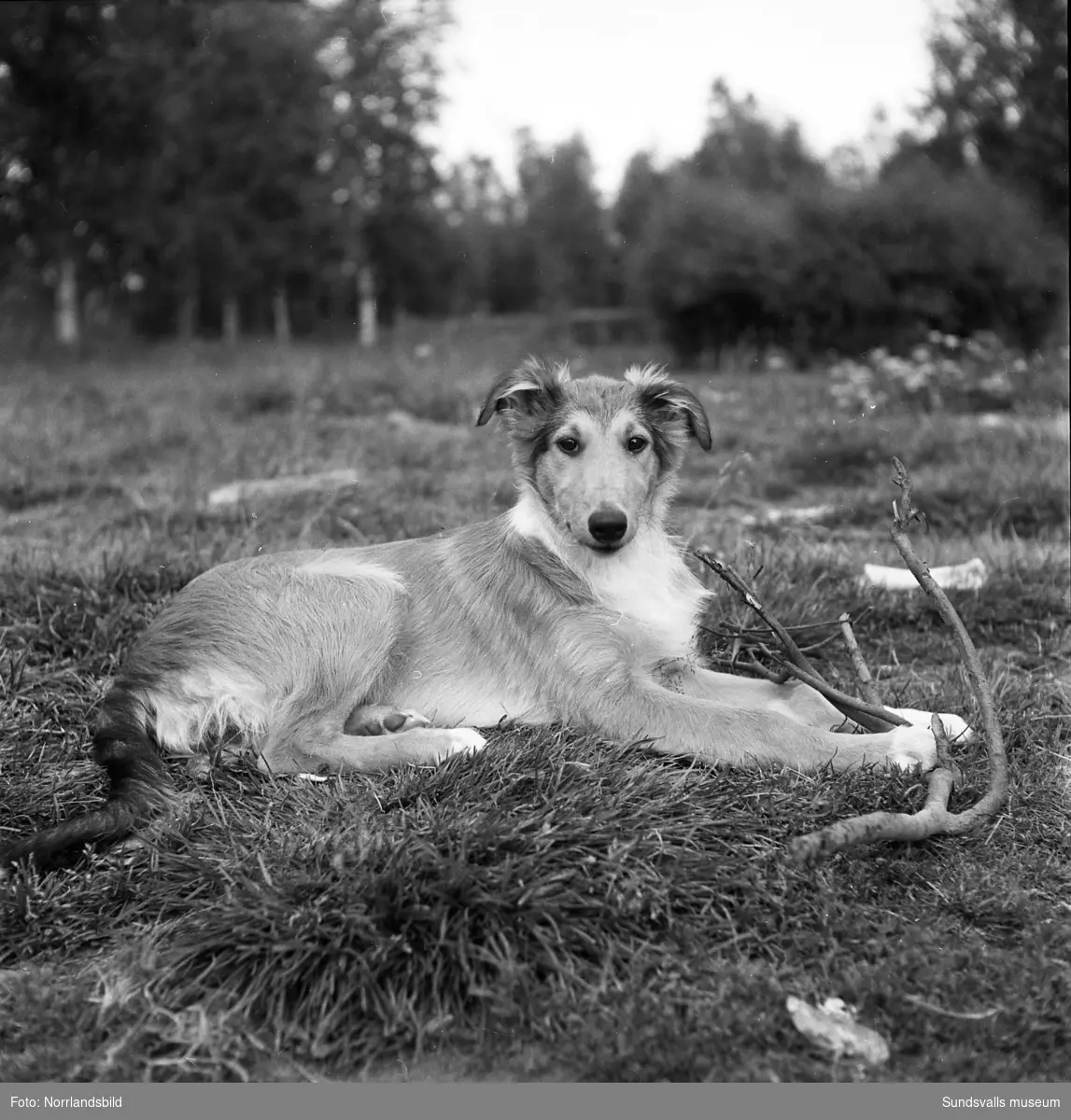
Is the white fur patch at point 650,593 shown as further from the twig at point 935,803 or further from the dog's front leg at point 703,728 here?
the twig at point 935,803

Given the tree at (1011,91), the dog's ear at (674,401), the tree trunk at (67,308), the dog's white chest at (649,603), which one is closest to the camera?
the dog's white chest at (649,603)

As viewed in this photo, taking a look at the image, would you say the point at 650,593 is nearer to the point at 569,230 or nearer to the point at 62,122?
the point at 62,122

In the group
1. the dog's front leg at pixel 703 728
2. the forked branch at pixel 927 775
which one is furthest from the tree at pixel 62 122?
the forked branch at pixel 927 775

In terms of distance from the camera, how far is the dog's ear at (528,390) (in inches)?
177

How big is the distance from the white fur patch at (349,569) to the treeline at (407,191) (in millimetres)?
15172

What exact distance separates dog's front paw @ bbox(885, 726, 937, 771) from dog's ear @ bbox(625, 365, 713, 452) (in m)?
1.42

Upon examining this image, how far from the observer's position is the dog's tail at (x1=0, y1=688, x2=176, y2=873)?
333 cm

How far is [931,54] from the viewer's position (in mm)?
16969

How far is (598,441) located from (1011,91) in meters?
15.7

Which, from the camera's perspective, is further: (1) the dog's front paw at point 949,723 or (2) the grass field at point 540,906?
(1) the dog's front paw at point 949,723

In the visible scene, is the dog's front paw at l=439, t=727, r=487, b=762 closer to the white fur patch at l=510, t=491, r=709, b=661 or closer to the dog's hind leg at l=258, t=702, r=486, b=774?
the dog's hind leg at l=258, t=702, r=486, b=774

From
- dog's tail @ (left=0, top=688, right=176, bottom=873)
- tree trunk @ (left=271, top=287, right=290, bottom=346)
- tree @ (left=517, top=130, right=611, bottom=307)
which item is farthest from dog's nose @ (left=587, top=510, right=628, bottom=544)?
tree trunk @ (left=271, top=287, right=290, bottom=346)

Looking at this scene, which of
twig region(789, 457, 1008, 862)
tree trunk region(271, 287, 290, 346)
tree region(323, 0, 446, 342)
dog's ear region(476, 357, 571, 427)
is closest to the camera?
twig region(789, 457, 1008, 862)

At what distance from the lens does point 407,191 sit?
37.7 m
